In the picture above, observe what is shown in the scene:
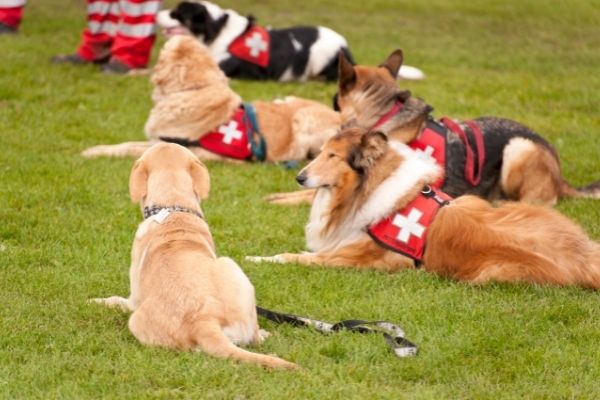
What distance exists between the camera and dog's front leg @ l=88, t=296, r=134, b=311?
6.52m

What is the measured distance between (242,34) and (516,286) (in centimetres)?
839

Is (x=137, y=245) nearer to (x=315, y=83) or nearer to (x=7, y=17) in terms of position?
(x=315, y=83)

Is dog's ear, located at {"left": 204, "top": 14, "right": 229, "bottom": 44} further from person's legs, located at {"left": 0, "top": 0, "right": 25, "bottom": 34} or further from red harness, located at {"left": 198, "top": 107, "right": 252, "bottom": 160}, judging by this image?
red harness, located at {"left": 198, "top": 107, "right": 252, "bottom": 160}

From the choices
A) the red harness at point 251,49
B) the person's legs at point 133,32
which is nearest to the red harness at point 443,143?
the red harness at point 251,49

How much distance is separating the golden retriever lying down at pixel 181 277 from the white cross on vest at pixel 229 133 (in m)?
4.53

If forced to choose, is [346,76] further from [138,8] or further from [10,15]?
[10,15]

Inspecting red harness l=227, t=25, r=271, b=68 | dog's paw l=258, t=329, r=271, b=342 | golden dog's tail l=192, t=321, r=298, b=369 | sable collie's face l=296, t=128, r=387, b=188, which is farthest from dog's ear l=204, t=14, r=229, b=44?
golden dog's tail l=192, t=321, r=298, b=369

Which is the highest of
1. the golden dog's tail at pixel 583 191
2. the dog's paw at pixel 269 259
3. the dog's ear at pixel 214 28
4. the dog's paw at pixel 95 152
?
the golden dog's tail at pixel 583 191

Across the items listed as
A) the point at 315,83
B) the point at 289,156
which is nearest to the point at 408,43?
the point at 315,83

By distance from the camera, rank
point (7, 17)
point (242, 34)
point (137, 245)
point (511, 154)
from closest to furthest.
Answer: point (137, 245)
point (511, 154)
point (242, 34)
point (7, 17)

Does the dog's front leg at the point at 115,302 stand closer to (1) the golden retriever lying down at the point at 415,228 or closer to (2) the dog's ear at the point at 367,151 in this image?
(1) the golden retriever lying down at the point at 415,228

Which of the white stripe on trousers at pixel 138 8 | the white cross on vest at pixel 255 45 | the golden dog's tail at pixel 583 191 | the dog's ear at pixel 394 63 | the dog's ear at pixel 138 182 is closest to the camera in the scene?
the dog's ear at pixel 138 182

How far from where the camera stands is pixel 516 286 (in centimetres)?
721

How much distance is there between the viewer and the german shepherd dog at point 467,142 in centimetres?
951
